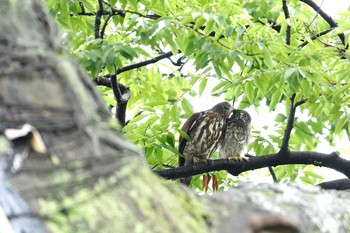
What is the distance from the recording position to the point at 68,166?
1.59 m

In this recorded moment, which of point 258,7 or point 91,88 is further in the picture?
point 258,7

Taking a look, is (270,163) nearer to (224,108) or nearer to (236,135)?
(236,135)

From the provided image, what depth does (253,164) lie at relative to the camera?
6336 mm

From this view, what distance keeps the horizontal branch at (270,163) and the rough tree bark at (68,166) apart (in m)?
4.00

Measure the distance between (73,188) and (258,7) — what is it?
5.05 m

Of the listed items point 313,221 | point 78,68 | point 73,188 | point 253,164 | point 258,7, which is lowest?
point 253,164

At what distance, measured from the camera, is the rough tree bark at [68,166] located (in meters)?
1.52

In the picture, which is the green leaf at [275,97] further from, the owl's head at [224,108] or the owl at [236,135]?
the owl's head at [224,108]

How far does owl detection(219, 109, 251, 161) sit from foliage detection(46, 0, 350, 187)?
468 millimetres

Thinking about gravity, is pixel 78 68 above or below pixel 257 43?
above

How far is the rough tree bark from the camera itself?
152 cm

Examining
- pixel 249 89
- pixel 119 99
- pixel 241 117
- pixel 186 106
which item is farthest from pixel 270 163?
pixel 241 117

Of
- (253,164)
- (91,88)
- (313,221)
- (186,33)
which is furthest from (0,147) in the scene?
(253,164)

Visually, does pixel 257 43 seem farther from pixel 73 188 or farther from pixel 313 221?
pixel 73 188
